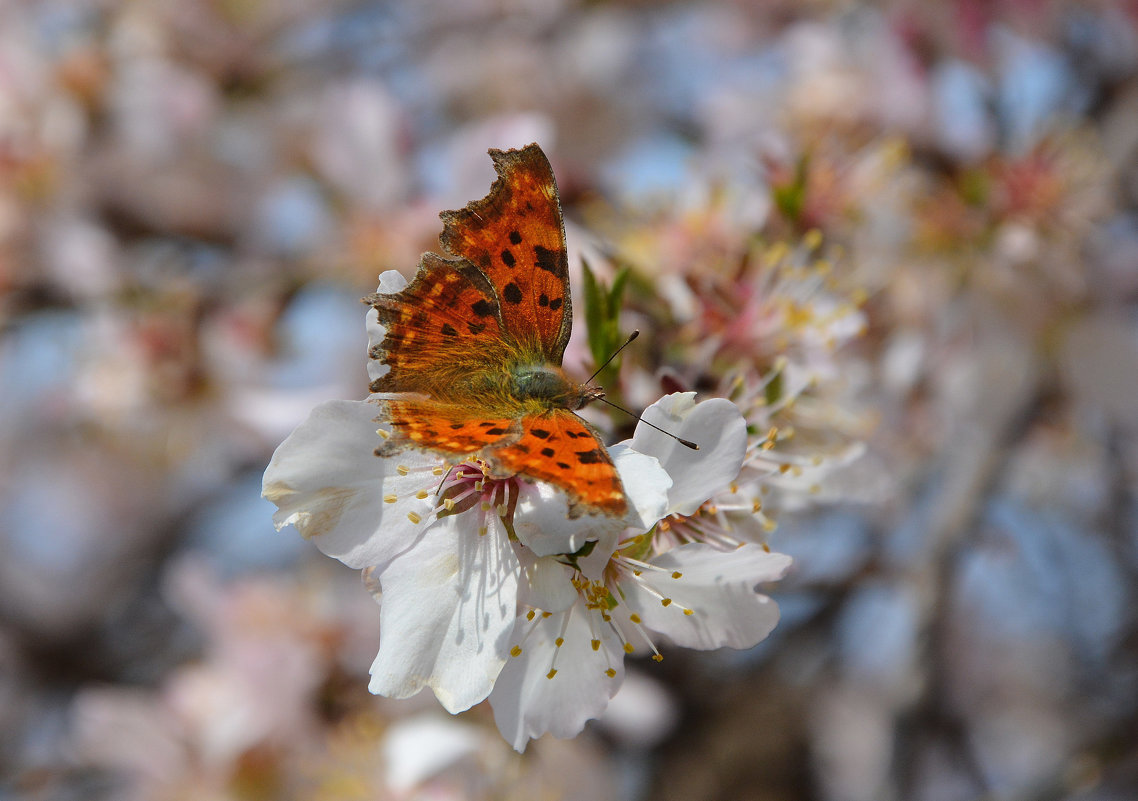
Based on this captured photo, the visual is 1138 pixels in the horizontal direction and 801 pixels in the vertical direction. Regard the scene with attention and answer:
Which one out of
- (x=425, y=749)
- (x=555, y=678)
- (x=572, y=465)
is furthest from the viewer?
(x=425, y=749)

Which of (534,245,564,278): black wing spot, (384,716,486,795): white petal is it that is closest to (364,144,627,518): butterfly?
(534,245,564,278): black wing spot

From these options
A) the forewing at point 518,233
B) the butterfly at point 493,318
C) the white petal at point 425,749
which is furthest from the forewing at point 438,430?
the white petal at point 425,749

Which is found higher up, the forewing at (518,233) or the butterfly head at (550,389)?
the forewing at (518,233)

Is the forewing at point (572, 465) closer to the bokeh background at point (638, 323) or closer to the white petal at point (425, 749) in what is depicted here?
the bokeh background at point (638, 323)

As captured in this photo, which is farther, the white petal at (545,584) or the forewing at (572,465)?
the white petal at (545,584)

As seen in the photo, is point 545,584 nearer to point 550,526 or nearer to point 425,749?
point 550,526

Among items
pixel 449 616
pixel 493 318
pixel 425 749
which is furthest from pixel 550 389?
pixel 425 749
